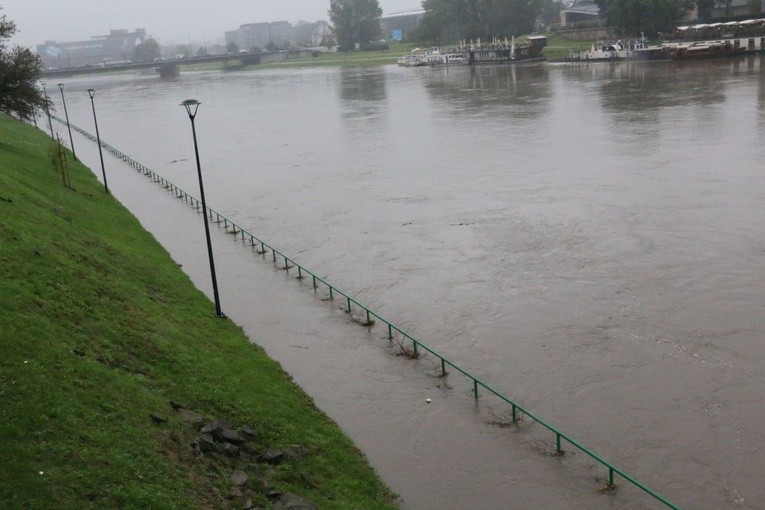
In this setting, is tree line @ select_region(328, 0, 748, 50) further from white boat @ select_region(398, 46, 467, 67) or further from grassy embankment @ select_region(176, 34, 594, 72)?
white boat @ select_region(398, 46, 467, 67)

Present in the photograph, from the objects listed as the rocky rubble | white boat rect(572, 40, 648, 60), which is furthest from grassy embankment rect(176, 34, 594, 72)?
the rocky rubble

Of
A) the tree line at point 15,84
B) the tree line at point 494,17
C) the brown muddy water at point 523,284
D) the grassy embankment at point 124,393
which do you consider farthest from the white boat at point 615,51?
the grassy embankment at point 124,393

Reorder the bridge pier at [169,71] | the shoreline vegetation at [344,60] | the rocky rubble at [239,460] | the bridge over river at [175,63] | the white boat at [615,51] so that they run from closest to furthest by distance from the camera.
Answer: the rocky rubble at [239,460] → the white boat at [615,51] → the bridge over river at [175,63] → the shoreline vegetation at [344,60] → the bridge pier at [169,71]

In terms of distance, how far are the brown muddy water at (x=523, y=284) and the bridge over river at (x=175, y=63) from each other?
107 m

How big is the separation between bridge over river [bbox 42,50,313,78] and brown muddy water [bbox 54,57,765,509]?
4231 inches

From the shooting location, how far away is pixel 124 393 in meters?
12.7

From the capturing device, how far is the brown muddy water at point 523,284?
14.4 metres

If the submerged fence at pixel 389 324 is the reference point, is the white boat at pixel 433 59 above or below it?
above

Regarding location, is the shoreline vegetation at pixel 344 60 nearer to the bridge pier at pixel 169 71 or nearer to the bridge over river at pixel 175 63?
the bridge over river at pixel 175 63

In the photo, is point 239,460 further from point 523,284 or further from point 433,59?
point 433,59

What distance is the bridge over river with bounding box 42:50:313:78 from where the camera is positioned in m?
153

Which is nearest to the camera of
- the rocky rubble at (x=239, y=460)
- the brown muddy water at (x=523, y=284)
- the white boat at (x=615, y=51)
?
the rocky rubble at (x=239, y=460)

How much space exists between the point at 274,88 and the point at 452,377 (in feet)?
328

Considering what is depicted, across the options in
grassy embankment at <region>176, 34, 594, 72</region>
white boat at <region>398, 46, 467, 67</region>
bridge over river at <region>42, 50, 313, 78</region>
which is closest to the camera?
white boat at <region>398, 46, 467, 67</region>
